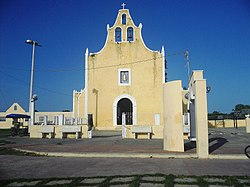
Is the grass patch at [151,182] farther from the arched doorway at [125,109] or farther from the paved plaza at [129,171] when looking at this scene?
the arched doorway at [125,109]

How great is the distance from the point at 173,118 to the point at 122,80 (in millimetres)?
18242

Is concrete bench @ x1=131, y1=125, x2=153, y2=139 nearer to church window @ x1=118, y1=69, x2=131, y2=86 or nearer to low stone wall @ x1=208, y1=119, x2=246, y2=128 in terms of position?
church window @ x1=118, y1=69, x2=131, y2=86

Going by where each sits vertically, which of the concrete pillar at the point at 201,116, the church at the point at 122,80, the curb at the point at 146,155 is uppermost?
the church at the point at 122,80

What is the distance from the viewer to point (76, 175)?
5.89 m

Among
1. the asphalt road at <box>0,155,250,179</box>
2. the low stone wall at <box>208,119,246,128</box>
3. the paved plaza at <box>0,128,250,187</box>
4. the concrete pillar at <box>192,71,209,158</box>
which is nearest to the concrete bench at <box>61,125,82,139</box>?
the paved plaza at <box>0,128,250,187</box>

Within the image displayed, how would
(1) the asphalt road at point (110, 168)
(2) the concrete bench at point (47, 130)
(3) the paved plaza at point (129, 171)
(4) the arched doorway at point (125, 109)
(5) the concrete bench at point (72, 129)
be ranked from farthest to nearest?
(4) the arched doorway at point (125, 109) < (2) the concrete bench at point (47, 130) < (5) the concrete bench at point (72, 129) < (1) the asphalt road at point (110, 168) < (3) the paved plaza at point (129, 171)

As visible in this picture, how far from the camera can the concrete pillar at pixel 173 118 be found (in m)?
9.86

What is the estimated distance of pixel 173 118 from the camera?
10.0 m

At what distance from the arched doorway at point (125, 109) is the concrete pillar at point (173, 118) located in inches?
698

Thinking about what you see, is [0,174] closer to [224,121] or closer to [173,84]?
[173,84]

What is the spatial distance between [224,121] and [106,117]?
1779 cm

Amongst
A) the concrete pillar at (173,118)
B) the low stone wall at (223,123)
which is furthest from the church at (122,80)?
the concrete pillar at (173,118)

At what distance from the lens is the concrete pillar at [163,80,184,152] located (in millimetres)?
9857

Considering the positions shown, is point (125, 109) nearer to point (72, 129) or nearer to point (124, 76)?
point (124, 76)
